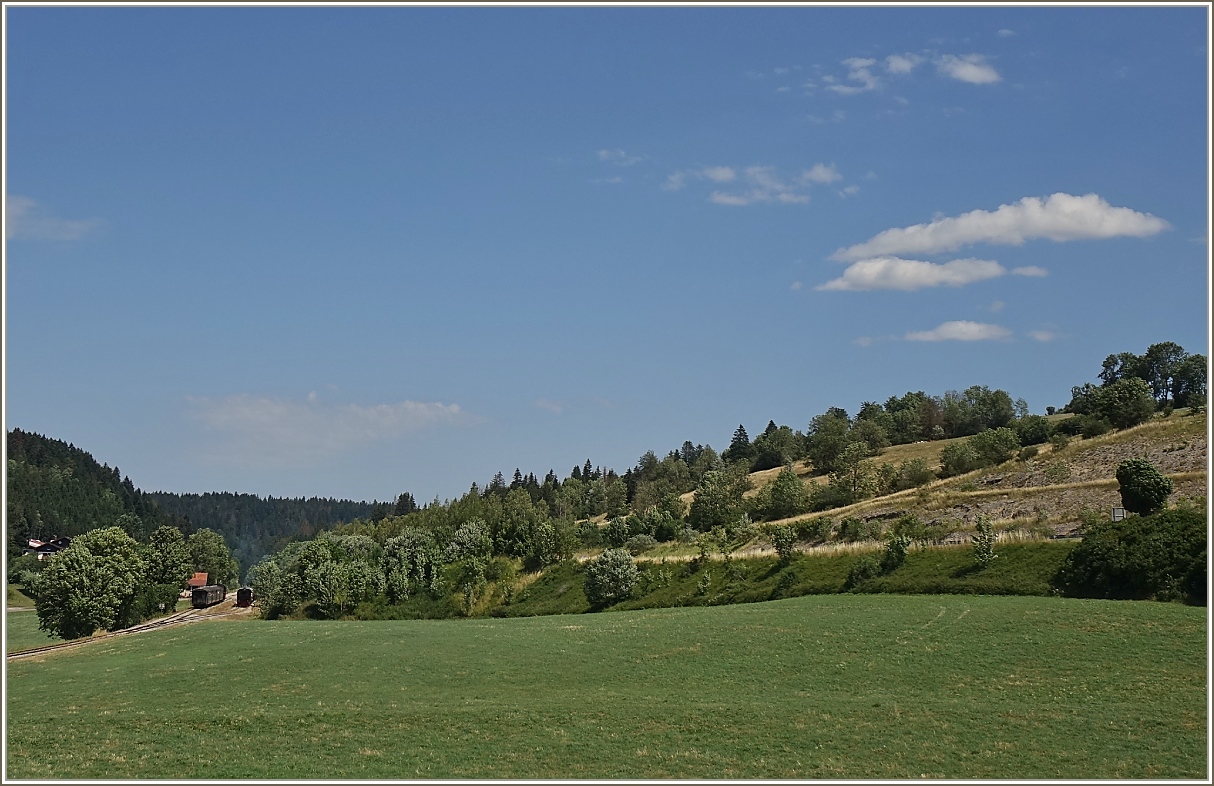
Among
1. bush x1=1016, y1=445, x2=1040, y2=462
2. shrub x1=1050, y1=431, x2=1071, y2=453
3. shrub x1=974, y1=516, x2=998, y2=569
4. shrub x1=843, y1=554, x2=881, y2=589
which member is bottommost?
shrub x1=843, y1=554, x2=881, y2=589

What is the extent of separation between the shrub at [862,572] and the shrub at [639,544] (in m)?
25.3

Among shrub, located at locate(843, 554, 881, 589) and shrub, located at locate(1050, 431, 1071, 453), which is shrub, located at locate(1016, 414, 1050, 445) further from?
shrub, located at locate(843, 554, 881, 589)

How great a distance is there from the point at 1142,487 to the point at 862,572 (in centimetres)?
1403

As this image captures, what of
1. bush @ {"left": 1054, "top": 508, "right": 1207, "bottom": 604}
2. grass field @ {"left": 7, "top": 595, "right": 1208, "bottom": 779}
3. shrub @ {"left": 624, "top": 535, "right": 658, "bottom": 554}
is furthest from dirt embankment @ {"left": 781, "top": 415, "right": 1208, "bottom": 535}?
grass field @ {"left": 7, "top": 595, "right": 1208, "bottom": 779}

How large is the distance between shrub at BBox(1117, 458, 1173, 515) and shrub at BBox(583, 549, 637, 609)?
27.0 metres

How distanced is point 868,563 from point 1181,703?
24.3 meters

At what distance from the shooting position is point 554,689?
29.1 metres

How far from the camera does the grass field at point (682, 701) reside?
69.6ft

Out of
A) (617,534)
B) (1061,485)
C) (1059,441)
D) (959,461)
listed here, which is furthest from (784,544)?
(1059,441)

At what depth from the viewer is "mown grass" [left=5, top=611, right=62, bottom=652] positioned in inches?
2515

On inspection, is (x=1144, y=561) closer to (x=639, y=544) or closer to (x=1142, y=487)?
(x=1142, y=487)

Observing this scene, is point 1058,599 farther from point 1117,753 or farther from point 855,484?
point 855,484

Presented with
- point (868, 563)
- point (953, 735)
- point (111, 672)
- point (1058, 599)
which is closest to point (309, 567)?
point (111, 672)

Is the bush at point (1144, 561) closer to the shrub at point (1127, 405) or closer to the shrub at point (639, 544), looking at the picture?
the shrub at point (639, 544)
